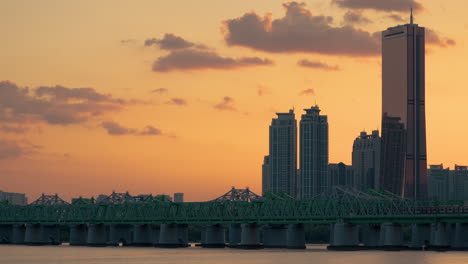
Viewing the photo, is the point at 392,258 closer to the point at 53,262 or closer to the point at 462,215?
the point at 462,215

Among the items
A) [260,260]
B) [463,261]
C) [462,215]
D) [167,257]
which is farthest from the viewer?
[462,215]

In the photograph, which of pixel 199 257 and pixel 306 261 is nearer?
pixel 306 261

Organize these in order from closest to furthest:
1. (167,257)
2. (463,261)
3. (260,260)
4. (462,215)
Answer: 1. (463,261)
2. (260,260)
3. (167,257)
4. (462,215)

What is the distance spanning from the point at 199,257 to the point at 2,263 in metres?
36.7

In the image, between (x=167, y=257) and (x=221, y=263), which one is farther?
(x=167, y=257)

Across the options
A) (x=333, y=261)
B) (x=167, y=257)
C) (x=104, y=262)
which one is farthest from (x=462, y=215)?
(x=104, y=262)

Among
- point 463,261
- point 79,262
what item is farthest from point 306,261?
point 79,262

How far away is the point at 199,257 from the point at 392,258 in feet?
116

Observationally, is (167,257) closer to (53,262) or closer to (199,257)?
(199,257)

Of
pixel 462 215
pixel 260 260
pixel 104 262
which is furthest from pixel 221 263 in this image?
pixel 462 215

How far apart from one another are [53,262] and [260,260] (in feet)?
115

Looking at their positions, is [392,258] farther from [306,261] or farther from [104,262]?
[104,262]

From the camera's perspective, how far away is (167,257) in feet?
587

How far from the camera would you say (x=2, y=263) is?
531ft
